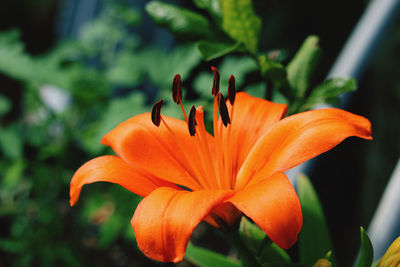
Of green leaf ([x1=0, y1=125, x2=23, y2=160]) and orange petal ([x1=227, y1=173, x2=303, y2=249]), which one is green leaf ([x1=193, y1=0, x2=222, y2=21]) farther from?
green leaf ([x1=0, y1=125, x2=23, y2=160])

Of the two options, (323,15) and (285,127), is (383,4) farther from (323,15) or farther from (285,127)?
(323,15)

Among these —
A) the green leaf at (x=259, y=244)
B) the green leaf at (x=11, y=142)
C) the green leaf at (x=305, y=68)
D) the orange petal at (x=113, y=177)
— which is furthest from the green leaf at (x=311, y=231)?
the green leaf at (x=11, y=142)

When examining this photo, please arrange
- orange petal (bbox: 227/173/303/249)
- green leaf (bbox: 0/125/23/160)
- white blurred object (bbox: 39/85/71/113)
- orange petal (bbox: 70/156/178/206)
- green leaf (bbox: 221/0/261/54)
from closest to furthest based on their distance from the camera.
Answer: orange petal (bbox: 227/173/303/249)
orange petal (bbox: 70/156/178/206)
green leaf (bbox: 221/0/261/54)
green leaf (bbox: 0/125/23/160)
white blurred object (bbox: 39/85/71/113)

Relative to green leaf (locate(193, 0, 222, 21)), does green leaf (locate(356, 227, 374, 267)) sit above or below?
below

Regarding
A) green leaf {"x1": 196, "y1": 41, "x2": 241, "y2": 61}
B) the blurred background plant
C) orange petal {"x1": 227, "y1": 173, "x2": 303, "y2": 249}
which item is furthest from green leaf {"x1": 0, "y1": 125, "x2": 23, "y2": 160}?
orange petal {"x1": 227, "y1": 173, "x2": 303, "y2": 249}

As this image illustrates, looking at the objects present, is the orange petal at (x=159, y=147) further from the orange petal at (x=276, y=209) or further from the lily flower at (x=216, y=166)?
the orange petal at (x=276, y=209)

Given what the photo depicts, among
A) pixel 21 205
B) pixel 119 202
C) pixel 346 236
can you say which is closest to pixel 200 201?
pixel 119 202

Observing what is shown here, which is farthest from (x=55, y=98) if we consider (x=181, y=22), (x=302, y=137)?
(x=302, y=137)

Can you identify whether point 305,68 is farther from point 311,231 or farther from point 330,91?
point 311,231
